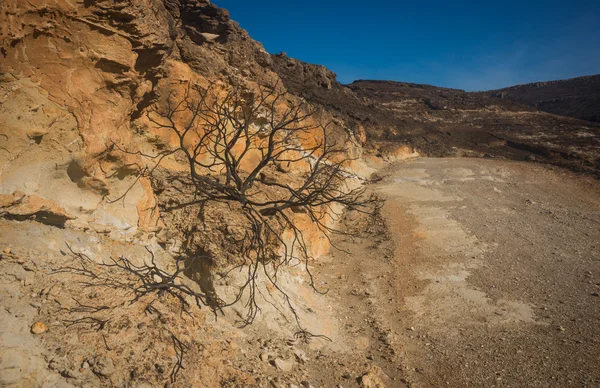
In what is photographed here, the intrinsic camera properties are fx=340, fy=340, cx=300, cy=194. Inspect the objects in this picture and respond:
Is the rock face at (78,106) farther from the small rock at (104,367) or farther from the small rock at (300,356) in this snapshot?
the small rock at (300,356)

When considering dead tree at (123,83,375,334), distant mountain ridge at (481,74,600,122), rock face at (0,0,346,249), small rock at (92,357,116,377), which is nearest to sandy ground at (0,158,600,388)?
small rock at (92,357,116,377)

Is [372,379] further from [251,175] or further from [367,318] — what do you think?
[251,175]

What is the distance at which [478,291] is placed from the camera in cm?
668

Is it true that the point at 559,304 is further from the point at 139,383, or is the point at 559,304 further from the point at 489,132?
the point at 489,132

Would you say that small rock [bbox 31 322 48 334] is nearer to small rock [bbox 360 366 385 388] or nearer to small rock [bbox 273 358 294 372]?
small rock [bbox 273 358 294 372]

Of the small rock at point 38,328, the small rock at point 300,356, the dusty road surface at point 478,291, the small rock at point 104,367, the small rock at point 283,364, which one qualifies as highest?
the small rock at point 38,328

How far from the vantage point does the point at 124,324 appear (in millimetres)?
3055

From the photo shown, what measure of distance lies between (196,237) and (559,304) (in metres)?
6.36

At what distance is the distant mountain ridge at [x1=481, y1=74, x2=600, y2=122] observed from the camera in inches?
1756

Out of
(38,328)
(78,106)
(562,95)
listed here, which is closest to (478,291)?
(38,328)

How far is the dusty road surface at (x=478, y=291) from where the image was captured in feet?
14.9

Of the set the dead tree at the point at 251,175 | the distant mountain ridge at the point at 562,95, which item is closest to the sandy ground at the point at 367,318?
the dead tree at the point at 251,175

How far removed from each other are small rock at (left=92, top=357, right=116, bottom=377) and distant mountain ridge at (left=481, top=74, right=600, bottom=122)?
164ft

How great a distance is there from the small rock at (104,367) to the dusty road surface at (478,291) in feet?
10.7
